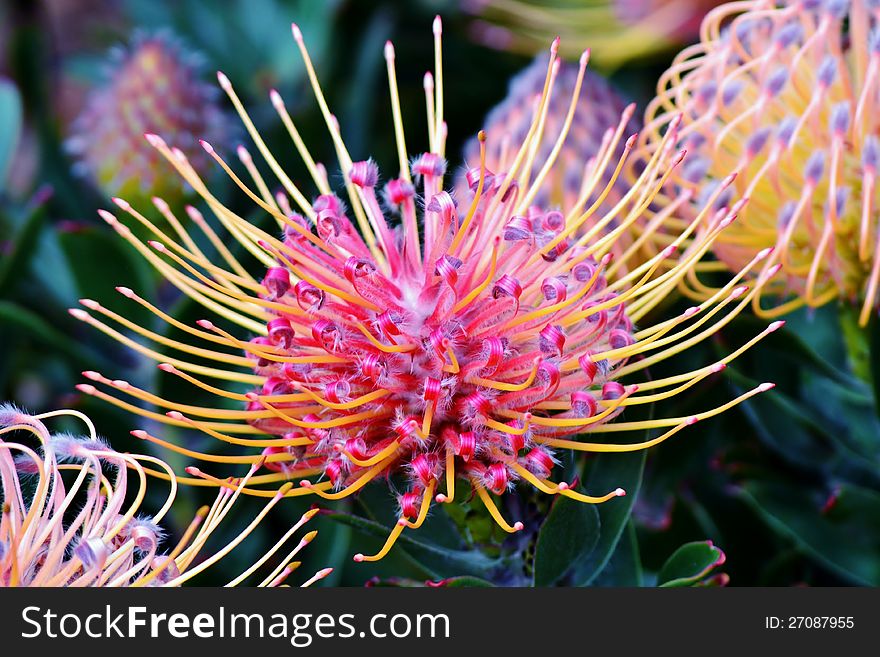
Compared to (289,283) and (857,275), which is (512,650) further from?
(857,275)

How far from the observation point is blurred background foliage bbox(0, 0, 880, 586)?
2.51 ft

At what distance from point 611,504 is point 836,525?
0.27 metres

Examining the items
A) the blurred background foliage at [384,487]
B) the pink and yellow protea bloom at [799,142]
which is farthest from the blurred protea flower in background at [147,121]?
the pink and yellow protea bloom at [799,142]

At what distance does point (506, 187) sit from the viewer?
744mm

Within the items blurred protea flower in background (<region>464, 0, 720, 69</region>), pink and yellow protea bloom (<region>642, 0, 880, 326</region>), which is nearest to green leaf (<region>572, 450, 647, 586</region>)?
pink and yellow protea bloom (<region>642, 0, 880, 326</region>)

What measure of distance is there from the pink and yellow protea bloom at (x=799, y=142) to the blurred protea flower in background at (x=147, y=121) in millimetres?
589

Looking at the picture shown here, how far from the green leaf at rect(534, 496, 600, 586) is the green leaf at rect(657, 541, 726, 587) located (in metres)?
0.06

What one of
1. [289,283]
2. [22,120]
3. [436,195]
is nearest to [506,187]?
[436,195]

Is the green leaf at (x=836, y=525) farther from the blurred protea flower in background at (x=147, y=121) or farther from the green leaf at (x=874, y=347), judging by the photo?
the blurred protea flower in background at (x=147, y=121)

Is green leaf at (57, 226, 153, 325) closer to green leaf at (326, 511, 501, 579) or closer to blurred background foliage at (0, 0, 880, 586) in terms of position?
blurred background foliage at (0, 0, 880, 586)

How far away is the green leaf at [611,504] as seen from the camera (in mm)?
749

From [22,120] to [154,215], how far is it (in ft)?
1.19

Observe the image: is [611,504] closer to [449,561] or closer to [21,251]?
[449,561]

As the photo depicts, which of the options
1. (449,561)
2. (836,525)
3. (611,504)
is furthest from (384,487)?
(836,525)
